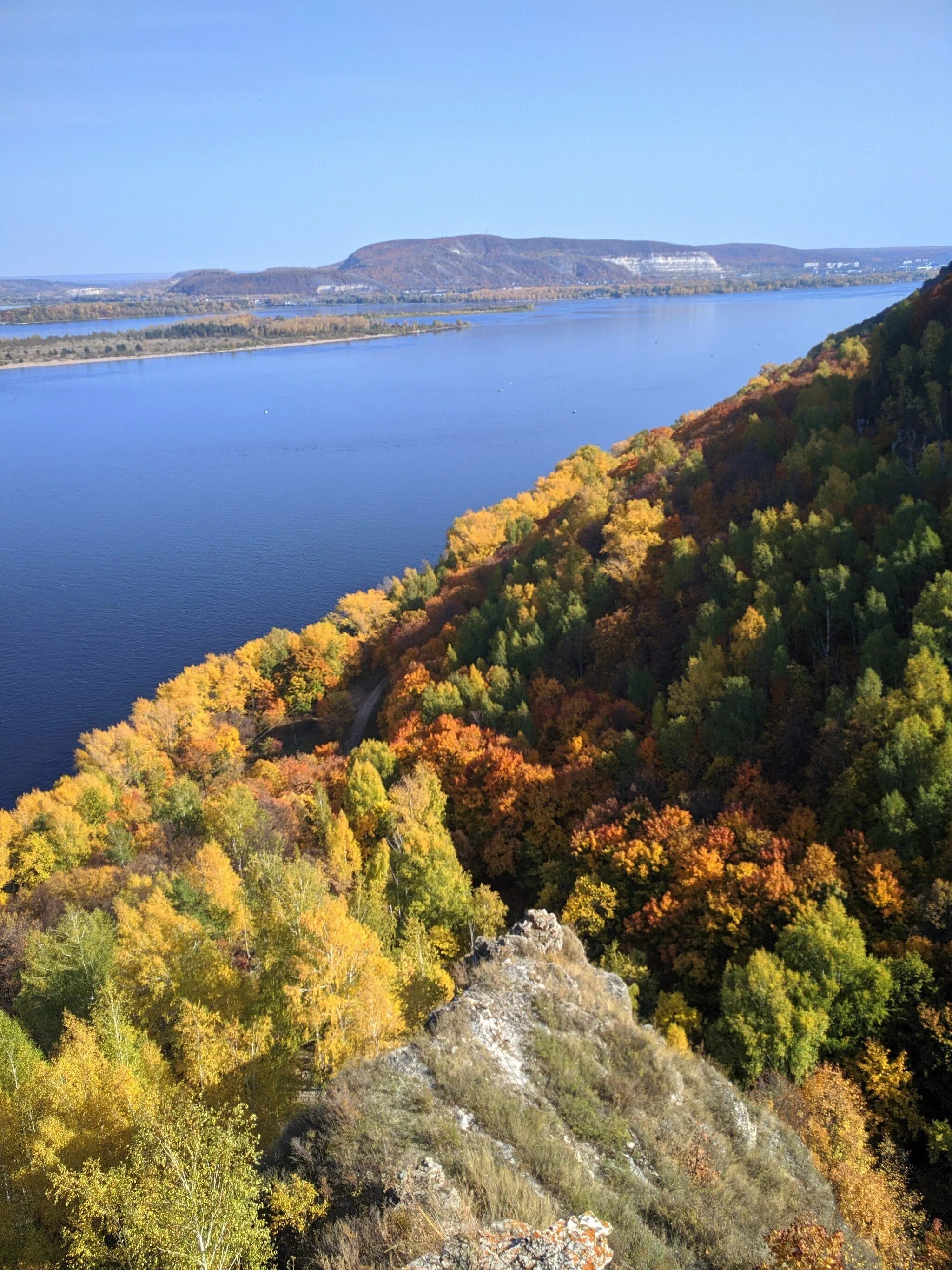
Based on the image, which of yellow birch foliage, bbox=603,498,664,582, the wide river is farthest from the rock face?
the wide river

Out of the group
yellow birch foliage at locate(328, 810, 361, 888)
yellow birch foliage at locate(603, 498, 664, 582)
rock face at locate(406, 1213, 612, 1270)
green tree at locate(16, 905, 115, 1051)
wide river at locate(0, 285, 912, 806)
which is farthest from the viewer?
wide river at locate(0, 285, 912, 806)

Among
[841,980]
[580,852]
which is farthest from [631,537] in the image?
[841,980]

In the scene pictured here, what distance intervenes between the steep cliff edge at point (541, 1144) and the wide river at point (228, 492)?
43.6m

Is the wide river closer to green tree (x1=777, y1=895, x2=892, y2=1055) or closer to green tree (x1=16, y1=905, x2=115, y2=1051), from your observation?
green tree (x1=16, y1=905, x2=115, y2=1051)

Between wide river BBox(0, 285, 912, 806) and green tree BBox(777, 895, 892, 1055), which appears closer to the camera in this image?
green tree BBox(777, 895, 892, 1055)

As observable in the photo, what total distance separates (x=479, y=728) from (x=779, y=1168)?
26.4 metres

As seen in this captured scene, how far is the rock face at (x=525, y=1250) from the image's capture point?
10.1 m

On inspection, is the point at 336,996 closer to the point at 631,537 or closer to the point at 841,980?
the point at 841,980

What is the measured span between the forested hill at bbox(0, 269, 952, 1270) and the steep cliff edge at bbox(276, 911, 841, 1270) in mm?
175

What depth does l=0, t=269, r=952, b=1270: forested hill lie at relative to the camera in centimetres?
1547

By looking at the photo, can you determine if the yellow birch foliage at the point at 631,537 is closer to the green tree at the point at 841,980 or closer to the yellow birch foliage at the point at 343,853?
the yellow birch foliage at the point at 343,853

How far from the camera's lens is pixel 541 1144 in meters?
13.0

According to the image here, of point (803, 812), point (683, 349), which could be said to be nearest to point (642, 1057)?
point (803, 812)

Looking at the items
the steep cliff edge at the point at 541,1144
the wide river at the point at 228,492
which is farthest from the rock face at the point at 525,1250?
the wide river at the point at 228,492
